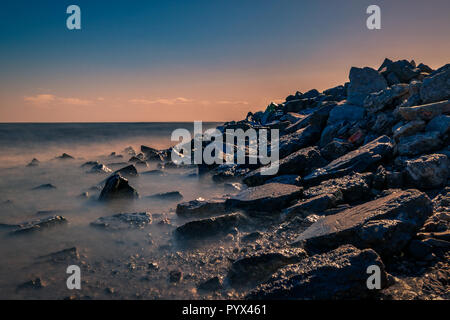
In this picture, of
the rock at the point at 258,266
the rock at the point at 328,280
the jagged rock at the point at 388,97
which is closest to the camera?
the rock at the point at 328,280

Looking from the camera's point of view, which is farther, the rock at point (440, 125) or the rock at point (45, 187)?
the rock at point (45, 187)

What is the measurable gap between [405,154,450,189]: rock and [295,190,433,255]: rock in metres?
1.07

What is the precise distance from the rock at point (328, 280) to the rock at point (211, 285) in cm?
52

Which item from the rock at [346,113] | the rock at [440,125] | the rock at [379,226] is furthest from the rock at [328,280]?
the rock at [346,113]

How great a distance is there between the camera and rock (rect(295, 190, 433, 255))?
130 inches

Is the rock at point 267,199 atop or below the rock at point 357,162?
below

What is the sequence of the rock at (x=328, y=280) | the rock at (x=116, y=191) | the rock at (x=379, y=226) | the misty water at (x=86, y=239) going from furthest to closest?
the rock at (x=116, y=191)
the misty water at (x=86, y=239)
the rock at (x=379, y=226)
the rock at (x=328, y=280)

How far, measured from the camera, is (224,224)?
501 centimetres

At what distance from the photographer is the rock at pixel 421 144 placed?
17.6ft

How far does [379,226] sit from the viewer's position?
3357mm

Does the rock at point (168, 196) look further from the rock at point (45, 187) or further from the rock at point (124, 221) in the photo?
the rock at point (45, 187)

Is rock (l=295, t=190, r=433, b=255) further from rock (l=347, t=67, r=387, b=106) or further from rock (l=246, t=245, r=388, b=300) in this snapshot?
rock (l=347, t=67, r=387, b=106)
